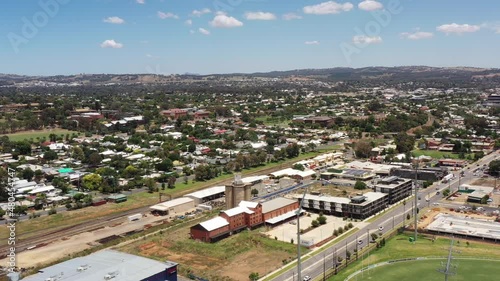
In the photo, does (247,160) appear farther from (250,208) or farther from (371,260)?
(371,260)

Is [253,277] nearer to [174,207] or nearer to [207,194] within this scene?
[174,207]

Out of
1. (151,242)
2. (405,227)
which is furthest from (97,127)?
(405,227)

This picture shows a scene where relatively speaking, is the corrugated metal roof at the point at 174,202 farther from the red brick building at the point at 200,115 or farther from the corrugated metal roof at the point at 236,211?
the red brick building at the point at 200,115

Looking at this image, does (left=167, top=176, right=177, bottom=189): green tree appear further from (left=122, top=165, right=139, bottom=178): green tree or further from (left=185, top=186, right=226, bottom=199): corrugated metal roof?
(left=122, top=165, right=139, bottom=178): green tree

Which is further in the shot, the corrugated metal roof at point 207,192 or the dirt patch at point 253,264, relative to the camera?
the corrugated metal roof at point 207,192

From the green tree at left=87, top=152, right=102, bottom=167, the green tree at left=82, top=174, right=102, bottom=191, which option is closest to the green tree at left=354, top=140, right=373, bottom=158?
the green tree at left=87, top=152, right=102, bottom=167

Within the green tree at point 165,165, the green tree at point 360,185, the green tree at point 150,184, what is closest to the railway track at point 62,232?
the green tree at point 150,184
